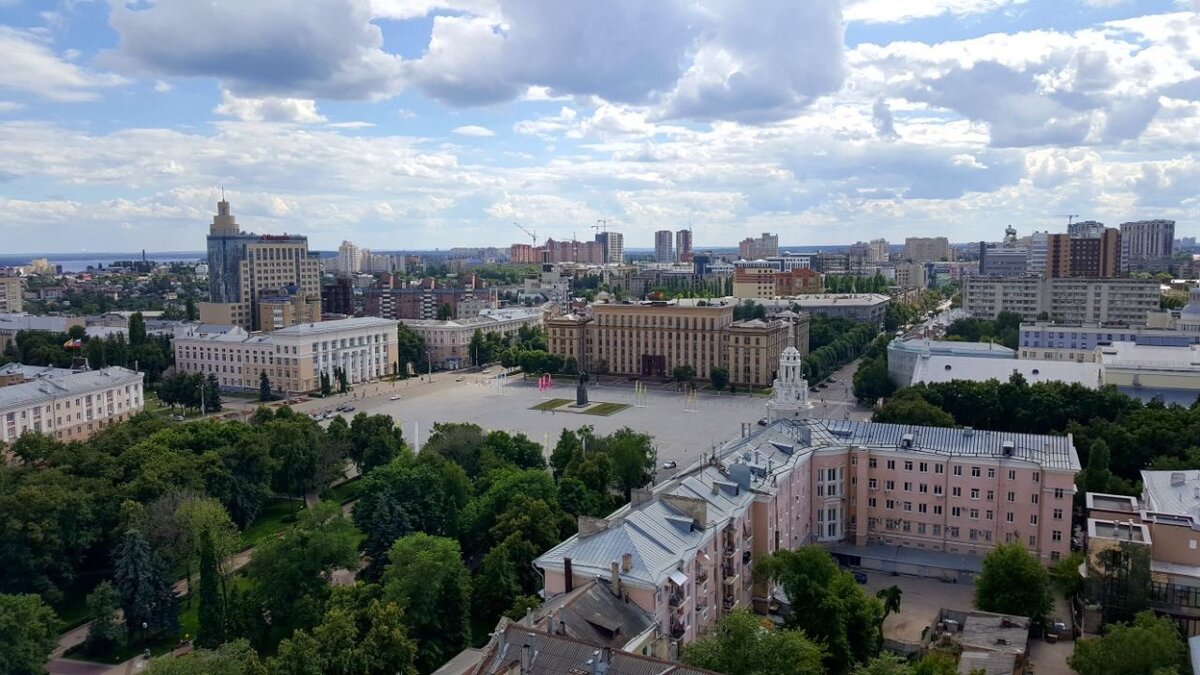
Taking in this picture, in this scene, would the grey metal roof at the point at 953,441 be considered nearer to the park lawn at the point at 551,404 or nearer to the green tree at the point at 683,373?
the park lawn at the point at 551,404

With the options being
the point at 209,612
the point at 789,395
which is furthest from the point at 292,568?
the point at 789,395

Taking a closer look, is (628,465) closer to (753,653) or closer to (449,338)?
(753,653)

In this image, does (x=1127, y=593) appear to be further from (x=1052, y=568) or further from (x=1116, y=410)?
(x=1116, y=410)

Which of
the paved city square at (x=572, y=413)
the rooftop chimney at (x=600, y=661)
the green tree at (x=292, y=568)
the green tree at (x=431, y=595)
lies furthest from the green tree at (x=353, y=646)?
the paved city square at (x=572, y=413)

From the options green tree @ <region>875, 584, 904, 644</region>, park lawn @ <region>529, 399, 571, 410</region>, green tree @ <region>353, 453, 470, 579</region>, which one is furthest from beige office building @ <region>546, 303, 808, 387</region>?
green tree @ <region>875, 584, 904, 644</region>

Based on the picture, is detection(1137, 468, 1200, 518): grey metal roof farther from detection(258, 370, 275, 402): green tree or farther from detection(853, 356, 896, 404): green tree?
detection(258, 370, 275, 402): green tree

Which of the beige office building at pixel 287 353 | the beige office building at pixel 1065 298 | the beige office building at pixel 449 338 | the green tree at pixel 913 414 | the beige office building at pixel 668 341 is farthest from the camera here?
the beige office building at pixel 449 338
